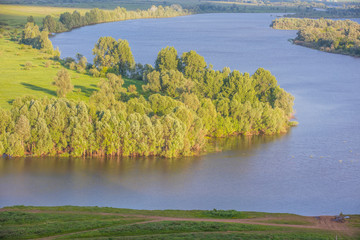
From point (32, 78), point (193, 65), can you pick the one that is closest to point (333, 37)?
point (193, 65)

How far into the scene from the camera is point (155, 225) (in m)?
26.6

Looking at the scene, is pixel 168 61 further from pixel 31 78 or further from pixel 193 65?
pixel 31 78

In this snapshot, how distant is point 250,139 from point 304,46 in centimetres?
7855

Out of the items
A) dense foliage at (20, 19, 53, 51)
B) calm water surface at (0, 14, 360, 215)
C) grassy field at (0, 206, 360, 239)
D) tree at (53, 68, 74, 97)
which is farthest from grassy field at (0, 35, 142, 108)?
grassy field at (0, 206, 360, 239)

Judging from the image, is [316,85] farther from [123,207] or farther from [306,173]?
[123,207]

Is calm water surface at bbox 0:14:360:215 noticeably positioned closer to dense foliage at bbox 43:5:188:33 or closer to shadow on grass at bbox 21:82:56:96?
shadow on grass at bbox 21:82:56:96

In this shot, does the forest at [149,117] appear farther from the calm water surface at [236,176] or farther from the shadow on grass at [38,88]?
the shadow on grass at [38,88]

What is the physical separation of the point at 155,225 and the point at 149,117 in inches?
851

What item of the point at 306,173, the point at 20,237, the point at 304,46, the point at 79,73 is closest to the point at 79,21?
the point at 304,46

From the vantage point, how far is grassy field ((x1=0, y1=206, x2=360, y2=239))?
24844 mm

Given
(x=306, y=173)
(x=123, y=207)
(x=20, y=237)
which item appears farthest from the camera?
(x=306, y=173)

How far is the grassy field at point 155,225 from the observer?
2484 cm

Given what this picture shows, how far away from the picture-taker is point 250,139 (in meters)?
51.0

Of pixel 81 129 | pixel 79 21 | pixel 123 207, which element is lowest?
pixel 123 207
